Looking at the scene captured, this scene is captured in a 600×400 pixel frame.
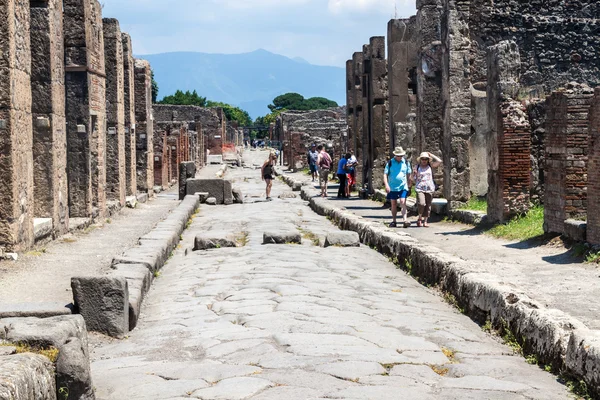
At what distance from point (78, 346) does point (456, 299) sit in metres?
4.04

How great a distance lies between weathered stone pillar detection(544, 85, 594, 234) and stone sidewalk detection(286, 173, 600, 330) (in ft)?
1.66

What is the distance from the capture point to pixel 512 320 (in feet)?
19.8

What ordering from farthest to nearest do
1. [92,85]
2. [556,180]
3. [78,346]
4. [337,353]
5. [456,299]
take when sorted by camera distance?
[92,85], [556,180], [456,299], [337,353], [78,346]

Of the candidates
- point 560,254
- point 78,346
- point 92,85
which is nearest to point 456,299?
point 560,254

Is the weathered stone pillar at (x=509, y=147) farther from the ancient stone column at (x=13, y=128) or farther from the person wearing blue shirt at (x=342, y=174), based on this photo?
the person wearing blue shirt at (x=342, y=174)

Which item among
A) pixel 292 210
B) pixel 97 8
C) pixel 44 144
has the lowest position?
pixel 292 210

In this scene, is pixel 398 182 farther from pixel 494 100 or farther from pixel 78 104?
pixel 78 104

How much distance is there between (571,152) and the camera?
10102 millimetres

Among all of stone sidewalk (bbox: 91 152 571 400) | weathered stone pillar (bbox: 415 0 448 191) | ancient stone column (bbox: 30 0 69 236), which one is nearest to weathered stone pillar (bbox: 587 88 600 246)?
stone sidewalk (bbox: 91 152 571 400)

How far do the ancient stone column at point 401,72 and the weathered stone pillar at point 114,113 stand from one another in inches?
232

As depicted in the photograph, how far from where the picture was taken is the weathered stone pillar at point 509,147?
12.1m

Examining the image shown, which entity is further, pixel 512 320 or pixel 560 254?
pixel 560 254

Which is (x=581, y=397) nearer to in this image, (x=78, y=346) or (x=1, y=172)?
(x=78, y=346)

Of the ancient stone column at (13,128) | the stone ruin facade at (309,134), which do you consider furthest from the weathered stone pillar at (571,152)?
the stone ruin facade at (309,134)
